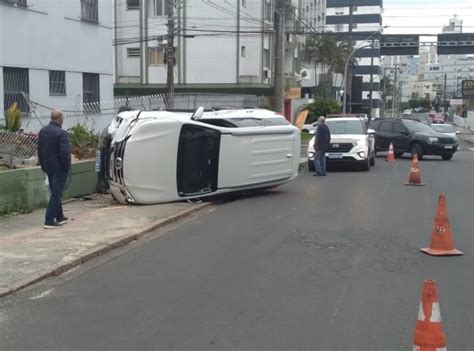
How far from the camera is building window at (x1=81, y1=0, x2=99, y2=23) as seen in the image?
72.4 feet

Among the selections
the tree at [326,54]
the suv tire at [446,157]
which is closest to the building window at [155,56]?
the tree at [326,54]

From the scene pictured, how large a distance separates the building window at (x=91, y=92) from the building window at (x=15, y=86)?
3341 millimetres

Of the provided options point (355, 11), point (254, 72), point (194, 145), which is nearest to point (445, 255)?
point (194, 145)

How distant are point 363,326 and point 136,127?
750 centimetres

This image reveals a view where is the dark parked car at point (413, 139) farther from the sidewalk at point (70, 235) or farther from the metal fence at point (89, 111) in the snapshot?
the sidewalk at point (70, 235)

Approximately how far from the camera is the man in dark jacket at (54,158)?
977cm

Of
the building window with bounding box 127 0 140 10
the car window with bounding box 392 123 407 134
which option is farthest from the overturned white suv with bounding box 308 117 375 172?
the building window with bounding box 127 0 140 10

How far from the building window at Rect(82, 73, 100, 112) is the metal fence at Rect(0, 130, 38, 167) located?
891cm

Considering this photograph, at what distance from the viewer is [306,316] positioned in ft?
18.7

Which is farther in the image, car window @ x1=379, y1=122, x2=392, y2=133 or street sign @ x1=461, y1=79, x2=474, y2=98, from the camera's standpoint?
A: street sign @ x1=461, y1=79, x2=474, y2=98

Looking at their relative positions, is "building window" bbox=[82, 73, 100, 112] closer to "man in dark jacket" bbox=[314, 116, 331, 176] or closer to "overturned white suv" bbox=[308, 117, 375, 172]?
"overturned white suv" bbox=[308, 117, 375, 172]

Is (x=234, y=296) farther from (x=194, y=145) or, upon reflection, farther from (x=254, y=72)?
(x=254, y=72)

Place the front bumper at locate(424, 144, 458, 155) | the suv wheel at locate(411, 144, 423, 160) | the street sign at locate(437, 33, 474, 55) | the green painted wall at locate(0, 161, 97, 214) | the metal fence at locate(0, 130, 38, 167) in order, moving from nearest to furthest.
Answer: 1. the green painted wall at locate(0, 161, 97, 214)
2. the metal fence at locate(0, 130, 38, 167)
3. the front bumper at locate(424, 144, 458, 155)
4. the suv wheel at locate(411, 144, 423, 160)
5. the street sign at locate(437, 33, 474, 55)

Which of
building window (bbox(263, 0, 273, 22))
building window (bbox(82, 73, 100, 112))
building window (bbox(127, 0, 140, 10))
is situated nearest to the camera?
building window (bbox(82, 73, 100, 112))
